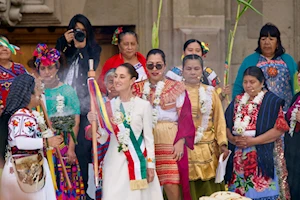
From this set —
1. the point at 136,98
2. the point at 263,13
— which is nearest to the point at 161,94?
the point at 136,98

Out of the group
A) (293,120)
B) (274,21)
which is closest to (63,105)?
(293,120)

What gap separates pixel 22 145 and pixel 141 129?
4.33ft

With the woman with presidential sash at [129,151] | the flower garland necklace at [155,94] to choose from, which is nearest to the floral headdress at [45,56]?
the woman with presidential sash at [129,151]

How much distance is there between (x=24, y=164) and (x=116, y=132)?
3.46ft

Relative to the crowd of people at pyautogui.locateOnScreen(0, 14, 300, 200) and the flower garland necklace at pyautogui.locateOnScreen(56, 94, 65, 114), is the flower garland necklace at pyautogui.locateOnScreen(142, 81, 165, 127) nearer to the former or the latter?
the crowd of people at pyautogui.locateOnScreen(0, 14, 300, 200)

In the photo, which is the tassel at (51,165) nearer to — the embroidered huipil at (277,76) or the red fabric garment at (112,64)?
the red fabric garment at (112,64)

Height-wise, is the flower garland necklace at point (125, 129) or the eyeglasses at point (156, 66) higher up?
the eyeglasses at point (156, 66)

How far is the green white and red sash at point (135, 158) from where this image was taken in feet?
37.4

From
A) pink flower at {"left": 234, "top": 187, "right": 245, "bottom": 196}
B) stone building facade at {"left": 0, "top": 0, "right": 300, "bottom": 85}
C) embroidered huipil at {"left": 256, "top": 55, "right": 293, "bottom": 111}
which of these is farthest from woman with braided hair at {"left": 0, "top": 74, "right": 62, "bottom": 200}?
stone building facade at {"left": 0, "top": 0, "right": 300, "bottom": 85}

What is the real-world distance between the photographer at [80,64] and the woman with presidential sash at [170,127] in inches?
27.6

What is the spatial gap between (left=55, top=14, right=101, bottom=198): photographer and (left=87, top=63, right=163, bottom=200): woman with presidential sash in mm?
777

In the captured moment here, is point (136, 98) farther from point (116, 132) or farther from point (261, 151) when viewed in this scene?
point (261, 151)

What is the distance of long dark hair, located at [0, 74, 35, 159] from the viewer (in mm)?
10750

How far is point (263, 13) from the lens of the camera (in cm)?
1505
